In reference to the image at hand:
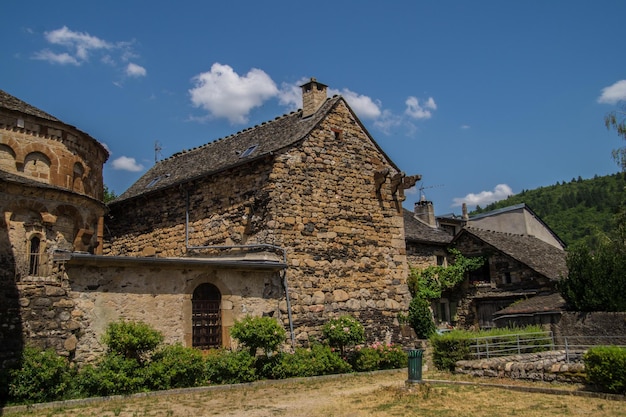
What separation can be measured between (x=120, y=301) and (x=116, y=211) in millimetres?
11550

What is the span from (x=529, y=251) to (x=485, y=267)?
125 inches

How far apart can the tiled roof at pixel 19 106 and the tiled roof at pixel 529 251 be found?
23.9 metres

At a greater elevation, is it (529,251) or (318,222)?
(318,222)

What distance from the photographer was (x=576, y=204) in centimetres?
6756

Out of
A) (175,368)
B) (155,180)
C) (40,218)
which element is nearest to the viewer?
(175,368)

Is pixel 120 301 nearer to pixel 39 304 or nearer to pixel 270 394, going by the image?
pixel 39 304

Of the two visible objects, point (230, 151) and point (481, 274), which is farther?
point (481, 274)

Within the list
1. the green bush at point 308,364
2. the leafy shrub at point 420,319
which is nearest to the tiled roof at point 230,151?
the green bush at point 308,364

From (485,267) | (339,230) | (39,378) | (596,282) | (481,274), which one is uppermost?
(339,230)

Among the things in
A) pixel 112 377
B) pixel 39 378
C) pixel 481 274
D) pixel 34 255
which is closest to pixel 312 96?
pixel 34 255

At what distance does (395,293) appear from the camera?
71.3 feet

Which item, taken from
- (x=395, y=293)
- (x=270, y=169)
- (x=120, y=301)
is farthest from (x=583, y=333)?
(x=120, y=301)

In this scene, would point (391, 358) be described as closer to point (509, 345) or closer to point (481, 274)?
point (509, 345)

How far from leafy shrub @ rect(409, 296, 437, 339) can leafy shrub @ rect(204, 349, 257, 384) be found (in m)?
7.96
